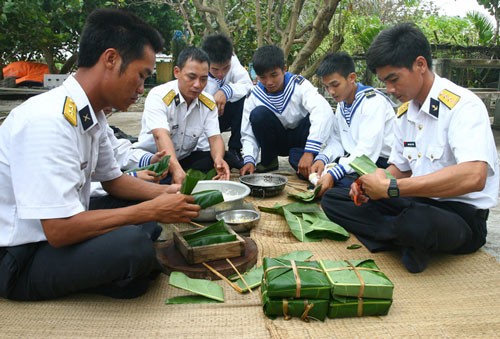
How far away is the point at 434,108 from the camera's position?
2.56 meters

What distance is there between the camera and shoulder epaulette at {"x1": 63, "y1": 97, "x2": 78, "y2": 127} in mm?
1972

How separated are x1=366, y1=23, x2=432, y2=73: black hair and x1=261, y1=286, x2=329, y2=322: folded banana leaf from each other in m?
1.41

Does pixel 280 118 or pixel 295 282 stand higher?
pixel 280 118

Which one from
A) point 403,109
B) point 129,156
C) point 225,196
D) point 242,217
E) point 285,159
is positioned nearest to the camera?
point 403,109

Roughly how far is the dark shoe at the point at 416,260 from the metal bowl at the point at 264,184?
1519 millimetres

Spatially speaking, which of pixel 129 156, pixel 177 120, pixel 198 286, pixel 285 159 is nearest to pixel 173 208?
pixel 198 286

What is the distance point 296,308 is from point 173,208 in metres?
0.72

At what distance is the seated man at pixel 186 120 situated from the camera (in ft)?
12.8

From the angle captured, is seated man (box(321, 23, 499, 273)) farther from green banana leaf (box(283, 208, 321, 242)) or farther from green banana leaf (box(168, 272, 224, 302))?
green banana leaf (box(168, 272, 224, 302))

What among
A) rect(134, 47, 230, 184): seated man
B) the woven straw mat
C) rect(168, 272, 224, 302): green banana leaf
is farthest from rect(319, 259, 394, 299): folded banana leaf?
rect(134, 47, 230, 184): seated man

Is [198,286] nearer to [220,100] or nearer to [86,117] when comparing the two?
[86,117]

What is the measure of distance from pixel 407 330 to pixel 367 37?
9.05 meters

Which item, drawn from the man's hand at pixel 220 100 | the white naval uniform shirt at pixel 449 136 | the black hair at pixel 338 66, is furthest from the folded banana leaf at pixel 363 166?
the man's hand at pixel 220 100

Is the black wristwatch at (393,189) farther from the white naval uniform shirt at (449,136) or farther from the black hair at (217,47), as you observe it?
the black hair at (217,47)
